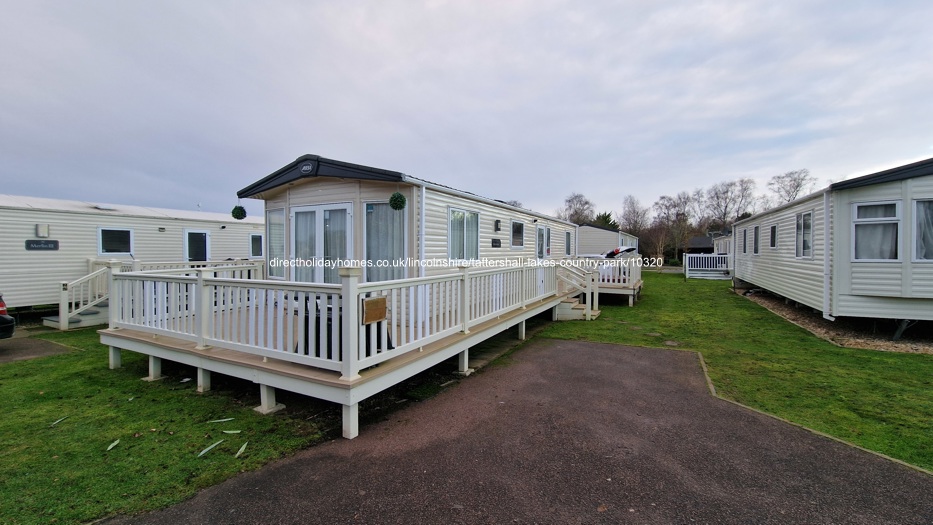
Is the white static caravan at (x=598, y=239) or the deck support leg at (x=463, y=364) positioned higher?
the white static caravan at (x=598, y=239)

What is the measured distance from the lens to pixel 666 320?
32.3 feet

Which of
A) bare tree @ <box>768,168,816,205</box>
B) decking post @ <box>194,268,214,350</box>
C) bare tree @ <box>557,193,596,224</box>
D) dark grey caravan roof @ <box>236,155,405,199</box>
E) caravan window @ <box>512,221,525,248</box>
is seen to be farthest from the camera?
bare tree @ <box>557,193,596,224</box>

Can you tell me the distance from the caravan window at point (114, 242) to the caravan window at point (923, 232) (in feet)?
61.6

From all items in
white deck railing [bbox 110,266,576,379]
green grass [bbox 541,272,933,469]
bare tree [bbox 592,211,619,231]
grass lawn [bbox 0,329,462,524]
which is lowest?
green grass [bbox 541,272,933,469]

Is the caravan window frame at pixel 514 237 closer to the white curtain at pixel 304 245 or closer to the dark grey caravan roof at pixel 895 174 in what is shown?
the white curtain at pixel 304 245

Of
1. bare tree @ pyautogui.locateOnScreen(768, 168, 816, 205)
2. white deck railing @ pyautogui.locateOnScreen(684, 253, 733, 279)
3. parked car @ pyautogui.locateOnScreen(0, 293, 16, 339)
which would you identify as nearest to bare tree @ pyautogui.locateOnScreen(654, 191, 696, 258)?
bare tree @ pyautogui.locateOnScreen(768, 168, 816, 205)

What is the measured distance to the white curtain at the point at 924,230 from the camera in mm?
6969

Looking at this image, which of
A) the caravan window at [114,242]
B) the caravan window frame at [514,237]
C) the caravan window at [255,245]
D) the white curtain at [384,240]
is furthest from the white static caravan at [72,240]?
the caravan window frame at [514,237]

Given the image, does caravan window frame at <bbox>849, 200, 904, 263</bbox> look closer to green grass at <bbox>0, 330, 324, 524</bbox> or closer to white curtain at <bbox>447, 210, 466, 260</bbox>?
white curtain at <bbox>447, 210, 466, 260</bbox>

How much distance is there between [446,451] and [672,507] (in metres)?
1.74

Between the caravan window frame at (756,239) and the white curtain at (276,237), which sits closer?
the white curtain at (276,237)

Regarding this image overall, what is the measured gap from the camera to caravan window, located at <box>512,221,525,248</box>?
1029 centimetres

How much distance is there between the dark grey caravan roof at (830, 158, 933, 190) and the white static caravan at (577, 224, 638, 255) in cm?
2021

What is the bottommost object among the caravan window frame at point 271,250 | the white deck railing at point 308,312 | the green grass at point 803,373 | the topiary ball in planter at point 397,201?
the green grass at point 803,373
